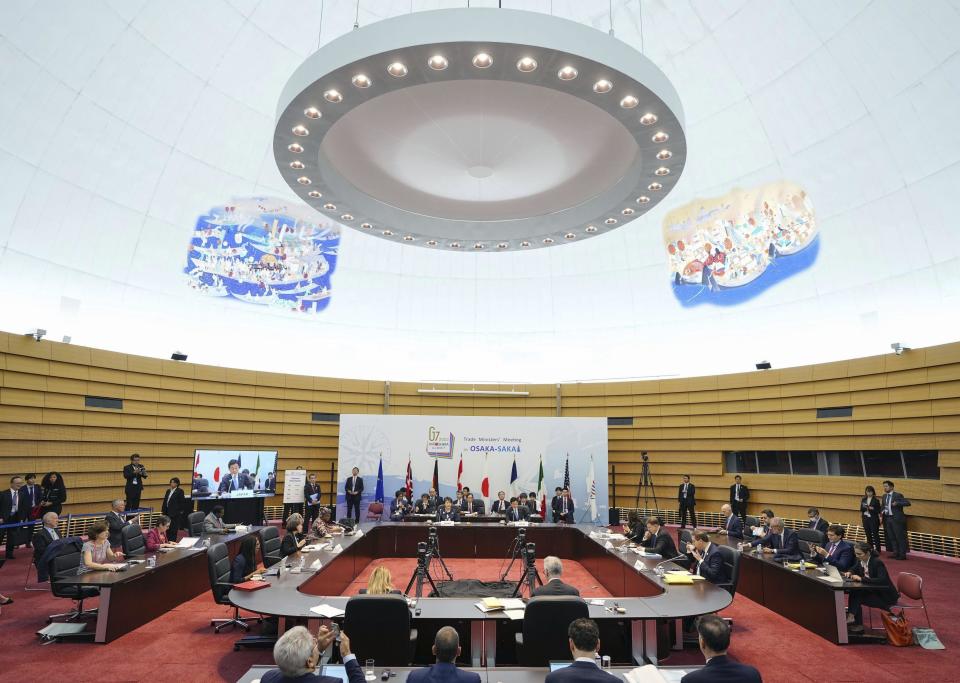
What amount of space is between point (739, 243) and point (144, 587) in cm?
1432

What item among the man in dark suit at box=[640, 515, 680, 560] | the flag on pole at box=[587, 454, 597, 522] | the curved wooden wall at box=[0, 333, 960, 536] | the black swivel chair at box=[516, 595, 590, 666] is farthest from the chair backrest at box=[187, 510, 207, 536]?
the flag on pole at box=[587, 454, 597, 522]

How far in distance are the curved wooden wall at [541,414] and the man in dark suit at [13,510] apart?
0.78 m

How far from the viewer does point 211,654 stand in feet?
20.4

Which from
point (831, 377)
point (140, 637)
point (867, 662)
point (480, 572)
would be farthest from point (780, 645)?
point (831, 377)

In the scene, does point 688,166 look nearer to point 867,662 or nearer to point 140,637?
point 867,662

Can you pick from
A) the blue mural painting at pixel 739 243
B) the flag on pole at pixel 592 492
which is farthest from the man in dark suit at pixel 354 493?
the blue mural painting at pixel 739 243

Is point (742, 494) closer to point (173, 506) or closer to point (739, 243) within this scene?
point (739, 243)

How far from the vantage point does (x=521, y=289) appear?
18.6 metres

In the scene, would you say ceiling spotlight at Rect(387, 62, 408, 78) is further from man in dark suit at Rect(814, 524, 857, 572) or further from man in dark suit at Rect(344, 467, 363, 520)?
man in dark suit at Rect(344, 467, 363, 520)

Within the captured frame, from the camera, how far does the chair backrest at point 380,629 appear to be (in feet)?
16.6

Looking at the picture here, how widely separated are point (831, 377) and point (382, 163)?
11.2 metres

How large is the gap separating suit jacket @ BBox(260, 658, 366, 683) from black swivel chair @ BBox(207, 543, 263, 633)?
378 cm

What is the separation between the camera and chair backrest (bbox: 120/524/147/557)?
8.30 metres

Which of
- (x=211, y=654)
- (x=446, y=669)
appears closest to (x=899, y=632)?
(x=446, y=669)
